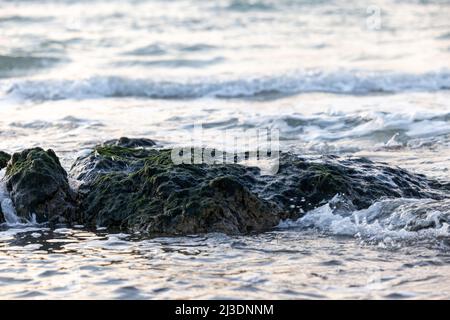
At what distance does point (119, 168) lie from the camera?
286 inches

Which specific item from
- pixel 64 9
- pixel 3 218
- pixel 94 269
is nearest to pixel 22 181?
pixel 3 218

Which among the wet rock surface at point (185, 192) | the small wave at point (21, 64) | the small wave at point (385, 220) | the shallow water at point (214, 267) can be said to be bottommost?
the shallow water at point (214, 267)

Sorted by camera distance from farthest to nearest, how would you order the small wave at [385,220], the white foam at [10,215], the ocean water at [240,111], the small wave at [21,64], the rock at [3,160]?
1. the small wave at [21,64]
2. the rock at [3,160]
3. the white foam at [10,215]
4. the small wave at [385,220]
5. the ocean water at [240,111]

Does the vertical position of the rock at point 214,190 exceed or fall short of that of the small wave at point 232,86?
it falls short

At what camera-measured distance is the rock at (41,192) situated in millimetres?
6703

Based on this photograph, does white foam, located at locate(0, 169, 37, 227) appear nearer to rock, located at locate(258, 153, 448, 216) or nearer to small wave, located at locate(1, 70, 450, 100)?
rock, located at locate(258, 153, 448, 216)

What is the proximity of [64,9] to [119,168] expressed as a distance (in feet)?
60.1

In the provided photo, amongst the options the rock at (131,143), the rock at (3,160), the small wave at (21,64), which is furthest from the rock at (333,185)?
the small wave at (21,64)

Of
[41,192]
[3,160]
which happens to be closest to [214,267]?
[41,192]

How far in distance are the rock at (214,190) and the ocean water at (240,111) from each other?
0.61ft

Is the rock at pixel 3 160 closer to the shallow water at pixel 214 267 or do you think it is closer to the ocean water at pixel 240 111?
the ocean water at pixel 240 111

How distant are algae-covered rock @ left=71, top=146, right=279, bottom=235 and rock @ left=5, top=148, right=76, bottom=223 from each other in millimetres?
147

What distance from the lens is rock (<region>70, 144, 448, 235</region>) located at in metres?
6.41

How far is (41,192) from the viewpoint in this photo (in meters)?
6.71
